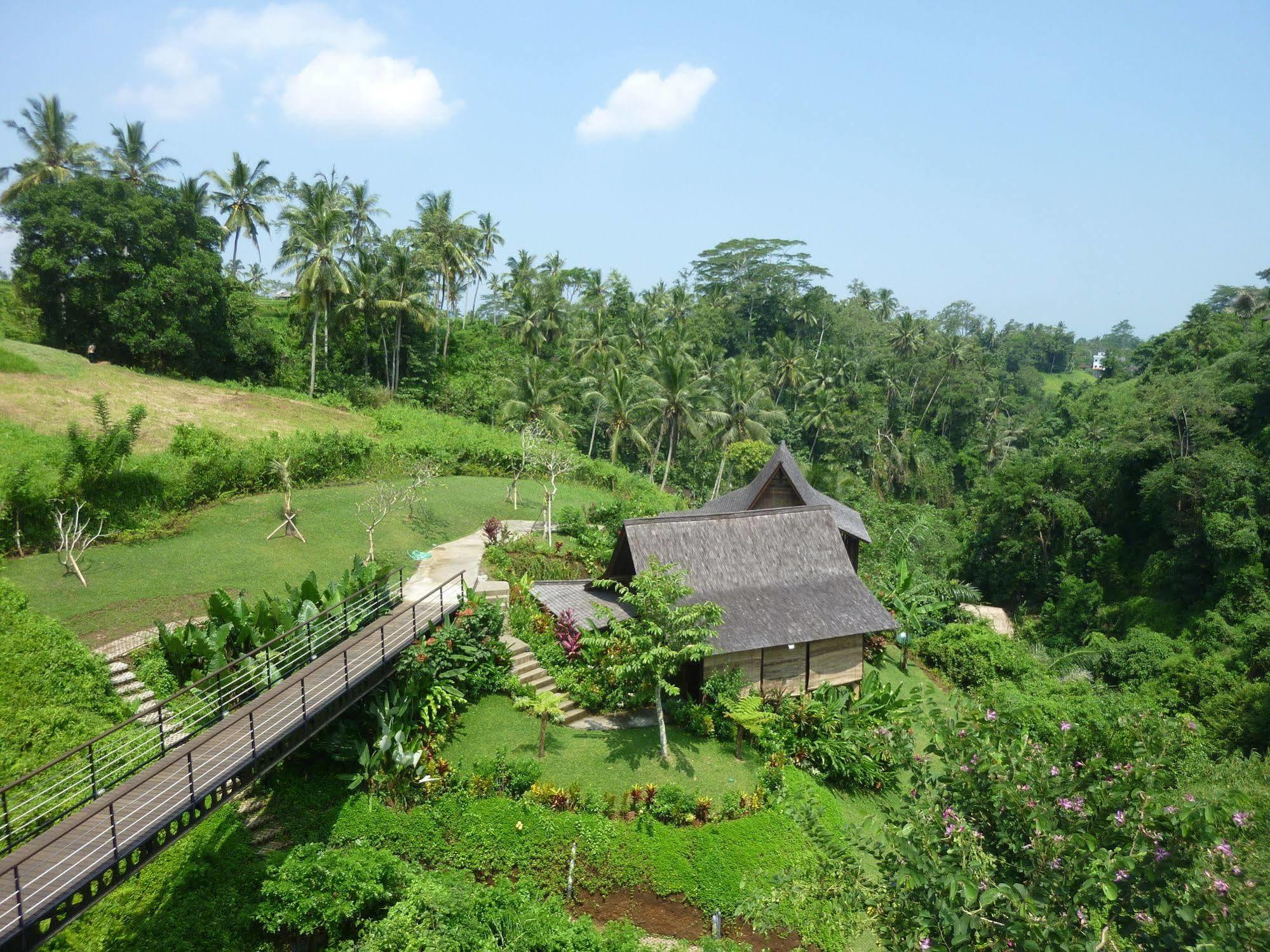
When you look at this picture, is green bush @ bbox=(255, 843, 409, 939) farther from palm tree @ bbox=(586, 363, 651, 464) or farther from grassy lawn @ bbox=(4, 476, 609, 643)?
palm tree @ bbox=(586, 363, 651, 464)

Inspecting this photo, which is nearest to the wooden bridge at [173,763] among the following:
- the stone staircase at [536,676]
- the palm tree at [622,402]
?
the stone staircase at [536,676]

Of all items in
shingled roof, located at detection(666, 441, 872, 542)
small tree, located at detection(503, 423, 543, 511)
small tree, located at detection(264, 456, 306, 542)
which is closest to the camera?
small tree, located at detection(264, 456, 306, 542)

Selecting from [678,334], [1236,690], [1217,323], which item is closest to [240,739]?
[1236,690]

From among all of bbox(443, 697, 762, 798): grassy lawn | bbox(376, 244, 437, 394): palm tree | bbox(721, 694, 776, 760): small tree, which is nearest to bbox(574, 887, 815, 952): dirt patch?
bbox(443, 697, 762, 798): grassy lawn

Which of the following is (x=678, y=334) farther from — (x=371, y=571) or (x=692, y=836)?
(x=692, y=836)

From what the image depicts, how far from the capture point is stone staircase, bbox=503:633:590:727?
17047mm

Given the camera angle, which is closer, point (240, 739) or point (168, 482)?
point (240, 739)

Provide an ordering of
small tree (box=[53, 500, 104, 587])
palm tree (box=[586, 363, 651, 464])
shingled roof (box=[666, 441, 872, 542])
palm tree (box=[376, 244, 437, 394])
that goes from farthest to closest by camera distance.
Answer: palm tree (box=[376, 244, 437, 394]), palm tree (box=[586, 363, 651, 464]), shingled roof (box=[666, 441, 872, 542]), small tree (box=[53, 500, 104, 587])

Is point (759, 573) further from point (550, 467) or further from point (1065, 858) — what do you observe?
point (1065, 858)

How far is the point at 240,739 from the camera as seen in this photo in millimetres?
10906

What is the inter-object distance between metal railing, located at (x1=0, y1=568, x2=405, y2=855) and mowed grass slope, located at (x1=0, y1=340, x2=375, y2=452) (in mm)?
14560

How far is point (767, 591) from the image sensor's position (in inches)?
742

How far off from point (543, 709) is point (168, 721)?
6.52m

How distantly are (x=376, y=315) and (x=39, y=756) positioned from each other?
36.7 meters
